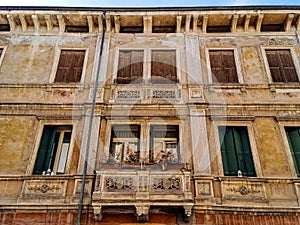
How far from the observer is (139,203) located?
7961 mm

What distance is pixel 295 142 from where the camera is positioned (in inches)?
374

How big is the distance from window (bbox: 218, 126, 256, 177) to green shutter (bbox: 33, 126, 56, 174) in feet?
17.4

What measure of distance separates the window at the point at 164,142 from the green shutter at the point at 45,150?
3127 millimetres

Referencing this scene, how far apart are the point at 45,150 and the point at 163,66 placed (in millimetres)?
5120

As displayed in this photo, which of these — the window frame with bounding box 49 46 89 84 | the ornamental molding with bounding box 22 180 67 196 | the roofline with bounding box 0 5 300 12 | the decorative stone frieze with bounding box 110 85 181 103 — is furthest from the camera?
the roofline with bounding box 0 5 300 12

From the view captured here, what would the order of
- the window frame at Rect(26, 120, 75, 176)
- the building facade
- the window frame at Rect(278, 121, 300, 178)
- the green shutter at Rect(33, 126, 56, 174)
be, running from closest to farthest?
the building facade → the window frame at Rect(278, 121, 300, 178) → the window frame at Rect(26, 120, 75, 176) → the green shutter at Rect(33, 126, 56, 174)

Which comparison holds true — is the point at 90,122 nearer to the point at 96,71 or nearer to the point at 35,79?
the point at 96,71

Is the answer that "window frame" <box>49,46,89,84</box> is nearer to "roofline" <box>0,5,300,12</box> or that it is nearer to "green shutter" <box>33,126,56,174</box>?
"roofline" <box>0,5,300,12</box>

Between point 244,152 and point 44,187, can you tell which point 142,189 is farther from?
point 244,152

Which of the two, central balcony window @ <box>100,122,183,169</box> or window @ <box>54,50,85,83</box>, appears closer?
central balcony window @ <box>100,122,183,169</box>

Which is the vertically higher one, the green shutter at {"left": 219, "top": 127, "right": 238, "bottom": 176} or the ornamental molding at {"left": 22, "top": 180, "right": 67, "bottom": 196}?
the green shutter at {"left": 219, "top": 127, "right": 238, "bottom": 176}

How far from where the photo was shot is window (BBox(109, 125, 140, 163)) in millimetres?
9306

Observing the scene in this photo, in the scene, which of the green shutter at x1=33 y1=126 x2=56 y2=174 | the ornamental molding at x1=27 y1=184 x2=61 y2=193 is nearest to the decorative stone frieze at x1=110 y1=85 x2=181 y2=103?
the green shutter at x1=33 y1=126 x2=56 y2=174

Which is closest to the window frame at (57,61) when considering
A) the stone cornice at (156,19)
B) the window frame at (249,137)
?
the stone cornice at (156,19)
